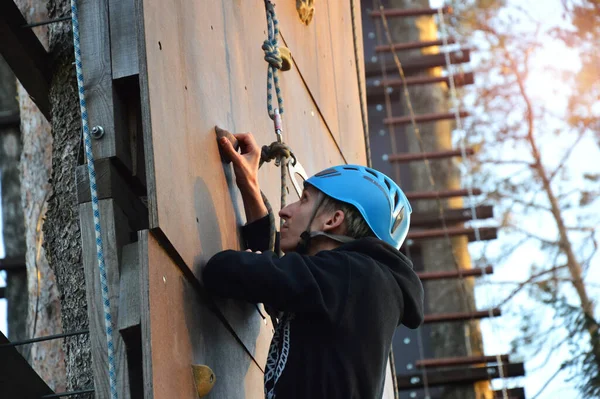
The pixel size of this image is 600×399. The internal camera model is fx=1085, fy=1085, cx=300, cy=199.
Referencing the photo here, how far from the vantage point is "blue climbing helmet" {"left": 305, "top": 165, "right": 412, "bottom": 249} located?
318 cm

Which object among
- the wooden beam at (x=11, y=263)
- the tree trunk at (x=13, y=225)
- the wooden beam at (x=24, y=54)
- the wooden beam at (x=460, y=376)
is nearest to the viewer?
the wooden beam at (x=24, y=54)

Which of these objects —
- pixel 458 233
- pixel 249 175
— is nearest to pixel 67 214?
pixel 249 175

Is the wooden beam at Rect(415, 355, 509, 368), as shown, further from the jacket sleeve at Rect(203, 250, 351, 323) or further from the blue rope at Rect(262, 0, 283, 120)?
the jacket sleeve at Rect(203, 250, 351, 323)

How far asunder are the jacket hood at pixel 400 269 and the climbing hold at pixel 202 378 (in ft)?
1.93

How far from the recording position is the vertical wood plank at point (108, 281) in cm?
238

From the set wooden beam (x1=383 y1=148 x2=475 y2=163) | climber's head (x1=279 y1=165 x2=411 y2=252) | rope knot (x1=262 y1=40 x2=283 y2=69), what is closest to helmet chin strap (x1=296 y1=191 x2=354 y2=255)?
climber's head (x1=279 y1=165 x2=411 y2=252)

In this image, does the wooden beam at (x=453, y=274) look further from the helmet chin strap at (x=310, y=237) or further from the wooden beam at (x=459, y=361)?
the helmet chin strap at (x=310, y=237)

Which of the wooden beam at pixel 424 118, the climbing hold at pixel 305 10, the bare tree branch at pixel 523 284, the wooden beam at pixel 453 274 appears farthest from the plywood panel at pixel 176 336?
the bare tree branch at pixel 523 284

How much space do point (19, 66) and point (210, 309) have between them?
3.26 ft

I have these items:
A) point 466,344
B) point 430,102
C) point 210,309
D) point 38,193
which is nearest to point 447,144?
point 430,102

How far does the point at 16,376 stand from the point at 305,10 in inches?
98.4

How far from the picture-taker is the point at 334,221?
3.16 meters

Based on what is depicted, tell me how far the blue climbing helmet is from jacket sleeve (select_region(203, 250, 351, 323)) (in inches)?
15.2

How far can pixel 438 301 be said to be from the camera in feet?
35.2
